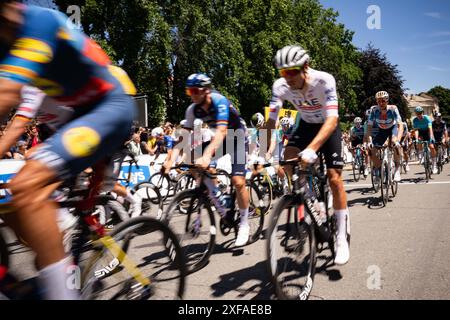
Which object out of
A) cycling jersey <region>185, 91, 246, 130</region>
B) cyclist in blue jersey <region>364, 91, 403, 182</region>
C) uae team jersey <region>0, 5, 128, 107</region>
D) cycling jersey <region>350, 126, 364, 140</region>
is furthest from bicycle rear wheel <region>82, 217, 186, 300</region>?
cycling jersey <region>350, 126, 364, 140</region>

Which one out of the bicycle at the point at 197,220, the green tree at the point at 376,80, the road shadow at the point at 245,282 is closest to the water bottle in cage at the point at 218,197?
the bicycle at the point at 197,220

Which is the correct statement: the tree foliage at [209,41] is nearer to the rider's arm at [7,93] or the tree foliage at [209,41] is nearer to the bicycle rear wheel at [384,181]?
the bicycle rear wheel at [384,181]

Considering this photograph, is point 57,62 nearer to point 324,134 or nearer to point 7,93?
point 7,93

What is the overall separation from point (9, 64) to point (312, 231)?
2.57 m

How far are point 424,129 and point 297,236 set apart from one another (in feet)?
33.8

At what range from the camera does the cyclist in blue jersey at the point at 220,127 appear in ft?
13.3

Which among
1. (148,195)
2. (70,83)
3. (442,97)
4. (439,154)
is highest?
(442,97)

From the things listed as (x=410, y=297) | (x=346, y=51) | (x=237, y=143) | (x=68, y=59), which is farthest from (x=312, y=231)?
(x=346, y=51)

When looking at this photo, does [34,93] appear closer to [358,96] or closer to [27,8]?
[27,8]

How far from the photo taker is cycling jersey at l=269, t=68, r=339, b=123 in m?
3.38

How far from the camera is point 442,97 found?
5002 inches

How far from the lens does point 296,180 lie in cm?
304

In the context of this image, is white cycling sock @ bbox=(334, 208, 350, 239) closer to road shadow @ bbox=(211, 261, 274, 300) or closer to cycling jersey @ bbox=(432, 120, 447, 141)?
road shadow @ bbox=(211, 261, 274, 300)

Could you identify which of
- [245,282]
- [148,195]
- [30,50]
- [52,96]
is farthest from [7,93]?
[148,195]
